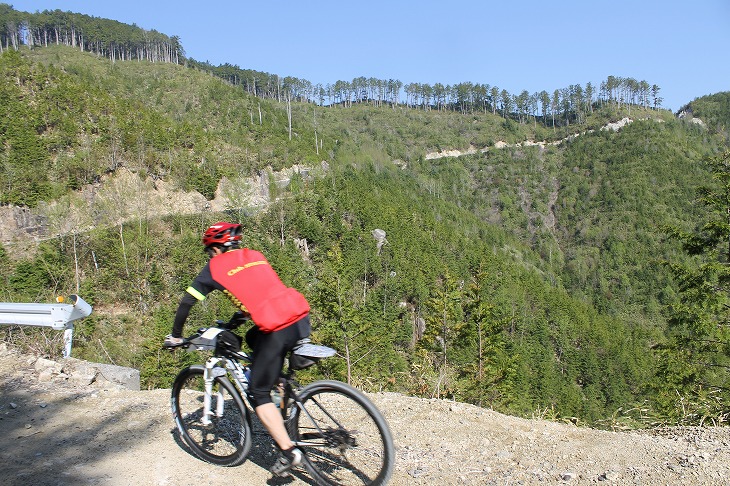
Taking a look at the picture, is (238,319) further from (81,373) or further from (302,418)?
(81,373)

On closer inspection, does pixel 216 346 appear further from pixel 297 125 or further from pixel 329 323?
pixel 297 125

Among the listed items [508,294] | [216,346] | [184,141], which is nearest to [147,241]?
[184,141]

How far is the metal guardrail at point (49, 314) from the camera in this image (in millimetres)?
6066

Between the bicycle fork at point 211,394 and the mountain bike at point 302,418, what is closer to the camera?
the mountain bike at point 302,418

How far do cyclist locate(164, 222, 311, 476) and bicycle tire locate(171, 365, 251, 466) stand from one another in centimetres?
42

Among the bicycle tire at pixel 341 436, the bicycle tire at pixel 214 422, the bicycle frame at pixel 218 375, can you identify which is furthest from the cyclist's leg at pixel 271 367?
the bicycle tire at pixel 214 422

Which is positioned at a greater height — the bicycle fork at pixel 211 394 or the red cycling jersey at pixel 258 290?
the red cycling jersey at pixel 258 290

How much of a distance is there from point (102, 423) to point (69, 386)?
4.46ft

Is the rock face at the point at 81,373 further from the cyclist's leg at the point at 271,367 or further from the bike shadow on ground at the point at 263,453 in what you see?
the cyclist's leg at the point at 271,367

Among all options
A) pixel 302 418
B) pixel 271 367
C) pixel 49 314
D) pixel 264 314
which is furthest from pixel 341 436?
pixel 49 314

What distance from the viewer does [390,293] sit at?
5231 cm

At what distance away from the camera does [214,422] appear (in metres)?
4.00

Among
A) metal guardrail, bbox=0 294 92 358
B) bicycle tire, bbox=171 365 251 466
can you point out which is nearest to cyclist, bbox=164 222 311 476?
bicycle tire, bbox=171 365 251 466

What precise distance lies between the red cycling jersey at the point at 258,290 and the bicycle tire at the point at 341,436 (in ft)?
1.73
